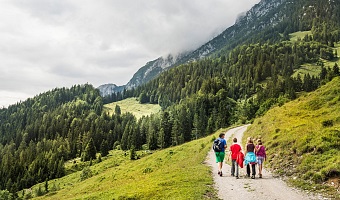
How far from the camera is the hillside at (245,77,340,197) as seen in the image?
1830cm

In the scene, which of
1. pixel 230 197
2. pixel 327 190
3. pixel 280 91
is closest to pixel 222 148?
pixel 230 197

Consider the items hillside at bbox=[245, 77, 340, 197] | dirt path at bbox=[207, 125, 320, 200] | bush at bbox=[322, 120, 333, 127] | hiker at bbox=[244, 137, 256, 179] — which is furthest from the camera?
bush at bbox=[322, 120, 333, 127]

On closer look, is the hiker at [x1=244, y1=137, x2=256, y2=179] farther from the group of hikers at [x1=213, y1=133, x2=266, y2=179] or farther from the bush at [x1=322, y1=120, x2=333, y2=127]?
the bush at [x1=322, y1=120, x2=333, y2=127]

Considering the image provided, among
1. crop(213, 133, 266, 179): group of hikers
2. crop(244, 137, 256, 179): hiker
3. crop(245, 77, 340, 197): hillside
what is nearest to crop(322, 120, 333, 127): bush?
crop(245, 77, 340, 197): hillside

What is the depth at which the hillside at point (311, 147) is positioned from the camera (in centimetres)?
1830

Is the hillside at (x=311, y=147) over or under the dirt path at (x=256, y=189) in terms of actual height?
over

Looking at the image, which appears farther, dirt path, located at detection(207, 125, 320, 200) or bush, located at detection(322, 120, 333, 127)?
bush, located at detection(322, 120, 333, 127)

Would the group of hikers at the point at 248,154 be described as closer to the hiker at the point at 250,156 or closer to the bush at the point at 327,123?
the hiker at the point at 250,156

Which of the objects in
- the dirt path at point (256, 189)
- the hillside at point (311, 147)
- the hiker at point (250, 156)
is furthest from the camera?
the hiker at point (250, 156)

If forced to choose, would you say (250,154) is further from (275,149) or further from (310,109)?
(310,109)

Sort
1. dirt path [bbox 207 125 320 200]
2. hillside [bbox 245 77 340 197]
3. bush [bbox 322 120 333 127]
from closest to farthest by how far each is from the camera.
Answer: dirt path [bbox 207 125 320 200] < hillside [bbox 245 77 340 197] < bush [bbox 322 120 333 127]

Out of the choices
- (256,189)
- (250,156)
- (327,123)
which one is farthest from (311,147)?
(256,189)

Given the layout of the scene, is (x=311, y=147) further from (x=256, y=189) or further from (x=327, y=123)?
(x=256, y=189)

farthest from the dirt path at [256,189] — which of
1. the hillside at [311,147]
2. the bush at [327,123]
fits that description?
the bush at [327,123]
